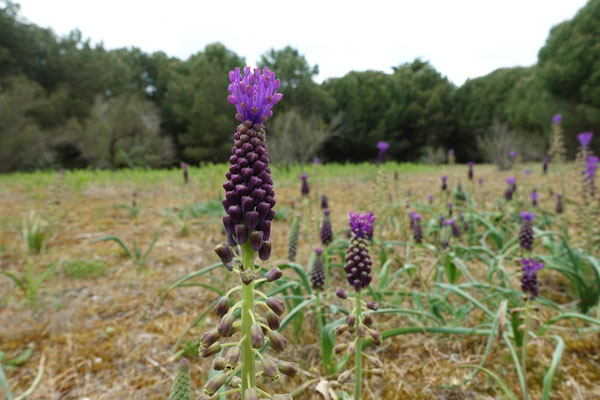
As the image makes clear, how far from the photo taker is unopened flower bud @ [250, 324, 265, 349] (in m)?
0.77

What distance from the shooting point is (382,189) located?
12.6 feet

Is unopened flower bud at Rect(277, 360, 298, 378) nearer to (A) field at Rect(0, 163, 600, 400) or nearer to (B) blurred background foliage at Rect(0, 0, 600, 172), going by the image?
(A) field at Rect(0, 163, 600, 400)

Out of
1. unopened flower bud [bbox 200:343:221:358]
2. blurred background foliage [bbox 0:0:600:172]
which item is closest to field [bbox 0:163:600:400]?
unopened flower bud [bbox 200:343:221:358]

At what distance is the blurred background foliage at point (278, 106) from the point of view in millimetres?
18672

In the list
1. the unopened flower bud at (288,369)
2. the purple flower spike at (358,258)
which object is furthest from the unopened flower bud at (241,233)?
the purple flower spike at (358,258)

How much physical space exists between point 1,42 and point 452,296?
34517 millimetres

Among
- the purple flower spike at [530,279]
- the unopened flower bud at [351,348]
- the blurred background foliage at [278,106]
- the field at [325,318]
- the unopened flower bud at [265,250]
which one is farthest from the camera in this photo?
the blurred background foliage at [278,106]

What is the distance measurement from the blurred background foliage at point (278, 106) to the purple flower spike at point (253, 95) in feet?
49.2

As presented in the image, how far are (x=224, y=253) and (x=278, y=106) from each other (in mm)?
24251

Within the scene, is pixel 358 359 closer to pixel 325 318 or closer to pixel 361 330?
pixel 361 330

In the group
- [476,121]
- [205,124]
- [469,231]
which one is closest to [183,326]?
[469,231]

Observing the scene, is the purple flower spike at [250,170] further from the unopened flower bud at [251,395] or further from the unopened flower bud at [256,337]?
the unopened flower bud at [251,395]

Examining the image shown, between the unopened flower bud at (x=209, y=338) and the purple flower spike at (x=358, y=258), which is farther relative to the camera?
the purple flower spike at (x=358, y=258)

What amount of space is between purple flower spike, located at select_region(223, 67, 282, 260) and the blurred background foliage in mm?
15017
